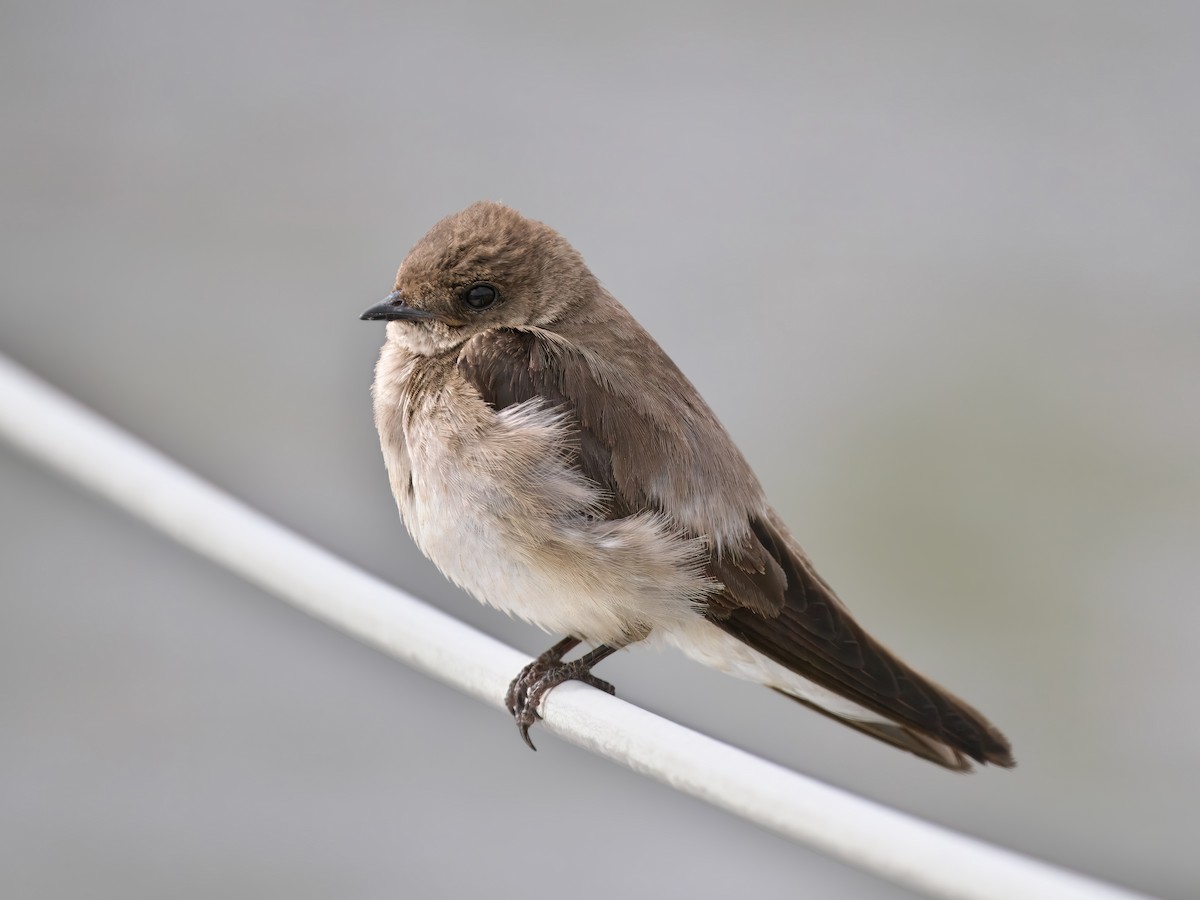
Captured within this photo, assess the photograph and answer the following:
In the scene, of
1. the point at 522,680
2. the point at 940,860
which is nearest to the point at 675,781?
the point at 940,860

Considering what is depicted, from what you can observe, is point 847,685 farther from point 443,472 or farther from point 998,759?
point 443,472

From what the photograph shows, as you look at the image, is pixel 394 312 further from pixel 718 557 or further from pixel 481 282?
pixel 718 557

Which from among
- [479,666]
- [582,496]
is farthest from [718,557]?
[479,666]

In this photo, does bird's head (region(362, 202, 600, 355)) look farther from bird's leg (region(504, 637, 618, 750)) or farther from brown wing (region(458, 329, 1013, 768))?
bird's leg (region(504, 637, 618, 750))

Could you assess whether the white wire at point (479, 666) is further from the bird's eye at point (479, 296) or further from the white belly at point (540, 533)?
the bird's eye at point (479, 296)

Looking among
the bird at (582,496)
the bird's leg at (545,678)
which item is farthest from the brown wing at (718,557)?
the bird's leg at (545,678)

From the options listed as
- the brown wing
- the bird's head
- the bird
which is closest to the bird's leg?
the bird
